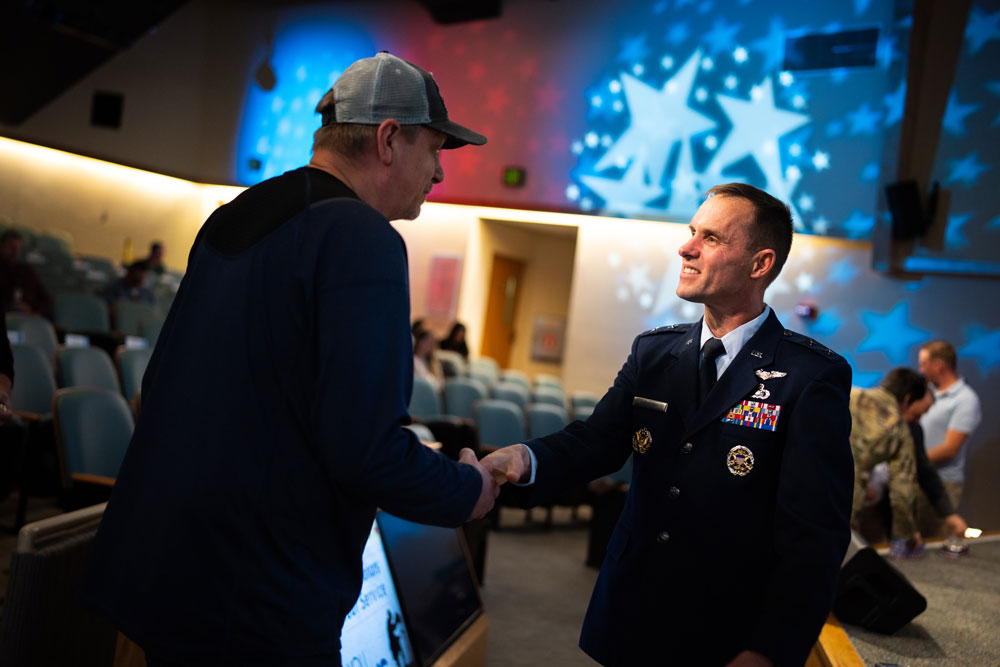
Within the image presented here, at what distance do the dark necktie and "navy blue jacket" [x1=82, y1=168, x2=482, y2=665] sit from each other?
0.67m

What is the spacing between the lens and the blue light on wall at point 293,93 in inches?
464

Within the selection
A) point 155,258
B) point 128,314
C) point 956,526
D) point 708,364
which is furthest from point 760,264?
point 155,258

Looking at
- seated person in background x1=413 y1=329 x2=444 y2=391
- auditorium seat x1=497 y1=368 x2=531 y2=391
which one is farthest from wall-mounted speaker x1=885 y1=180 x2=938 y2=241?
seated person in background x1=413 y1=329 x2=444 y2=391

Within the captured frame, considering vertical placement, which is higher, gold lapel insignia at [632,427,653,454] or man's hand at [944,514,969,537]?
gold lapel insignia at [632,427,653,454]

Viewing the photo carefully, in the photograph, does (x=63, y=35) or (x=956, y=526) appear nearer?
(x=956, y=526)

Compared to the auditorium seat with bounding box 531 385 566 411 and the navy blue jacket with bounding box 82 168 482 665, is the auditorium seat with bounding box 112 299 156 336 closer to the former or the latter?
the auditorium seat with bounding box 531 385 566 411

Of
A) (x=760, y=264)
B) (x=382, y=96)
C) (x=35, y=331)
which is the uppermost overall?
(x=382, y=96)

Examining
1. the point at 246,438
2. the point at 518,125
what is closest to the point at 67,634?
the point at 246,438

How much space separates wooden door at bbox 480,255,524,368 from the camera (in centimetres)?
1170

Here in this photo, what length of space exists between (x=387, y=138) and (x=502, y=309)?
10.8 m

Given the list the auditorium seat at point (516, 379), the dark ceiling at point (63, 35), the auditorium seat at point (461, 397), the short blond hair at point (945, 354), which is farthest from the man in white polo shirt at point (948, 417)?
the dark ceiling at point (63, 35)

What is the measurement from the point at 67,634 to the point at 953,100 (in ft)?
25.4

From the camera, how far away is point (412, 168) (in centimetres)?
126

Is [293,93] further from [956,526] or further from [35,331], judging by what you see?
[956,526]
